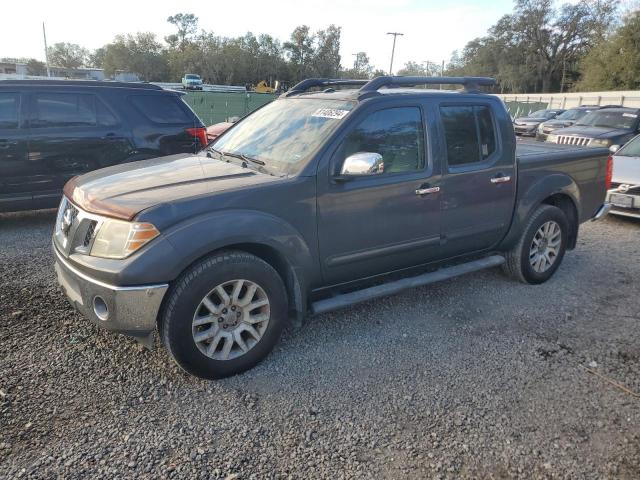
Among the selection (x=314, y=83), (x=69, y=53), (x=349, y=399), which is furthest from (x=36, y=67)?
(x=349, y=399)

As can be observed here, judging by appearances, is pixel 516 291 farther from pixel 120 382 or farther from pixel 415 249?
pixel 120 382

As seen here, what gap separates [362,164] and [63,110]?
4.76 m

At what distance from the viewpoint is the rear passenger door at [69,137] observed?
6055 mm

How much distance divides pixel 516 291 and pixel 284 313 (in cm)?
258

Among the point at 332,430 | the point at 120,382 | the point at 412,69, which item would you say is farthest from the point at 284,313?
the point at 412,69

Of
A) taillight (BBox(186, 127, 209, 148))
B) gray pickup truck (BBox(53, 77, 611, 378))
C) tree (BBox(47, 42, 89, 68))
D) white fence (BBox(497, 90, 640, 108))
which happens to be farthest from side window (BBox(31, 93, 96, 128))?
tree (BBox(47, 42, 89, 68))

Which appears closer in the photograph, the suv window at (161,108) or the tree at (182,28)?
the suv window at (161,108)

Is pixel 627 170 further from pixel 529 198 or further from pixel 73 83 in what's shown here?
pixel 73 83

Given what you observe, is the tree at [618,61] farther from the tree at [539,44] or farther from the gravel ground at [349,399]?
the gravel ground at [349,399]

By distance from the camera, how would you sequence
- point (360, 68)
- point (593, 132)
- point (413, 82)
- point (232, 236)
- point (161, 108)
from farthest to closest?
point (360, 68) < point (593, 132) < point (161, 108) < point (413, 82) < point (232, 236)

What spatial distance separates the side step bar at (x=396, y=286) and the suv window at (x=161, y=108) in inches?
178

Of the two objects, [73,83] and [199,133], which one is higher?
[73,83]

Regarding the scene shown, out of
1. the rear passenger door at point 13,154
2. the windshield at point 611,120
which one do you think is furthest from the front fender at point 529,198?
the windshield at point 611,120

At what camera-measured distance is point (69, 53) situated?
102938mm
